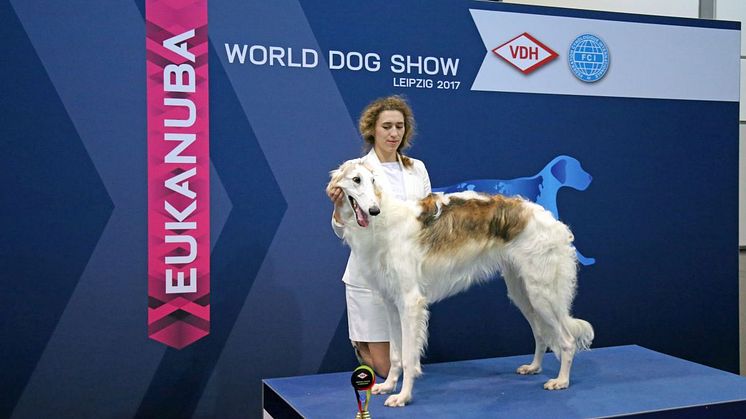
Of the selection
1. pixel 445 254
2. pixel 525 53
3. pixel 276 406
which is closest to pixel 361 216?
pixel 445 254

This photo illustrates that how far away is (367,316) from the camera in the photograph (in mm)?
4000

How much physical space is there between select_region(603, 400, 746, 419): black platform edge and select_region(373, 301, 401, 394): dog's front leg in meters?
1.03

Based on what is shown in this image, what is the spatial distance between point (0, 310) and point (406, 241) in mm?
2379

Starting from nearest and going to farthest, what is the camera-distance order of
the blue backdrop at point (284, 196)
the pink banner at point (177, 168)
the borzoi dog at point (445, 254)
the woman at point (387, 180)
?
the borzoi dog at point (445, 254) < the woman at point (387, 180) < the blue backdrop at point (284, 196) < the pink banner at point (177, 168)

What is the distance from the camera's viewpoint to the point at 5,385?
4.07 metres

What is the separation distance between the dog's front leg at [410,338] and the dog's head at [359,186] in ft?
1.41

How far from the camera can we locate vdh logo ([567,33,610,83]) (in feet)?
16.9

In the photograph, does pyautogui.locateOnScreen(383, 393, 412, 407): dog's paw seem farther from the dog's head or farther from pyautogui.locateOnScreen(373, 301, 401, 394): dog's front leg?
the dog's head

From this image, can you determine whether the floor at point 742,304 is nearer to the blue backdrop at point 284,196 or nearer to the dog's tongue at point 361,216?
the blue backdrop at point 284,196

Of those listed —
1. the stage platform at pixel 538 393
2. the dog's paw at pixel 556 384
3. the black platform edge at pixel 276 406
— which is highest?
the dog's paw at pixel 556 384

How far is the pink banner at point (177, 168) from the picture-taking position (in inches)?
167

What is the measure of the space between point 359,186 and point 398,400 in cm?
99

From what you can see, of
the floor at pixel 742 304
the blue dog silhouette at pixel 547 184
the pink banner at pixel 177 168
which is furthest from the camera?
the floor at pixel 742 304

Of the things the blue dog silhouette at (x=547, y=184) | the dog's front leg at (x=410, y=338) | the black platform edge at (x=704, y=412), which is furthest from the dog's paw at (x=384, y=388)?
the blue dog silhouette at (x=547, y=184)
